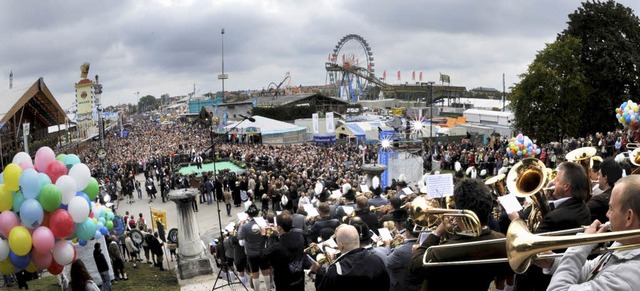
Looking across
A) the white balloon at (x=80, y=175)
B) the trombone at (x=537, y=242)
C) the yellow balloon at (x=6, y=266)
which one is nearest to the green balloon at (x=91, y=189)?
the white balloon at (x=80, y=175)

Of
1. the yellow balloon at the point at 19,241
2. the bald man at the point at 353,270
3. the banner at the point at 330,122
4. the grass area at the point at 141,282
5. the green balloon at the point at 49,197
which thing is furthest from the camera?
the banner at the point at 330,122

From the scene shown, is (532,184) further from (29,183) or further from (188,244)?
(188,244)

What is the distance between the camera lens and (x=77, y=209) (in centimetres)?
682

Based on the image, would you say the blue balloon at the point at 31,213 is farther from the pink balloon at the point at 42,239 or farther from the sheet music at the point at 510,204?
the sheet music at the point at 510,204

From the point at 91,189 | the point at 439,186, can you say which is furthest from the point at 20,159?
the point at 439,186

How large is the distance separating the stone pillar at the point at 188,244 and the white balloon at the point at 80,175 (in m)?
2.50

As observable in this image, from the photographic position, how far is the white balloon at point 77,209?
6812mm

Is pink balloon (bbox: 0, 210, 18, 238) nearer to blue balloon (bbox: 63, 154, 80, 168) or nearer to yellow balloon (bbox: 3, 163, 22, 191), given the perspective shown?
yellow balloon (bbox: 3, 163, 22, 191)

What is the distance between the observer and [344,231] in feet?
11.1

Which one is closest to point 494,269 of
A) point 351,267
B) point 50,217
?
point 351,267

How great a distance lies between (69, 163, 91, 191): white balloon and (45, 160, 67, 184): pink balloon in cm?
17

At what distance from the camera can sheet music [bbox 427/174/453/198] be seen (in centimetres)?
455

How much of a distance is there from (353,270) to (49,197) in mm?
5229

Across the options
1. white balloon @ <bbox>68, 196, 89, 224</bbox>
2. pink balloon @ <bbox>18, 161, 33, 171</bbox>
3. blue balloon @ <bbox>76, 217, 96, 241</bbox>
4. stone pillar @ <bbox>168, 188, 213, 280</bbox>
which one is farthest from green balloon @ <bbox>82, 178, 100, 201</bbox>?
stone pillar @ <bbox>168, 188, 213, 280</bbox>
